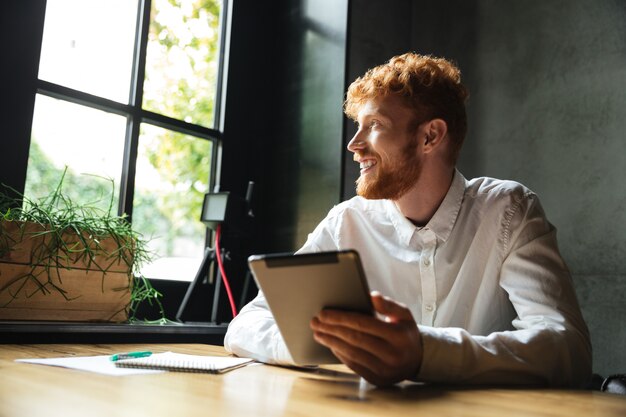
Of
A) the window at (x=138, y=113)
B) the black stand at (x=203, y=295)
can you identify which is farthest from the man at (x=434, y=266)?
the window at (x=138, y=113)

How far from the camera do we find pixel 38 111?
225cm

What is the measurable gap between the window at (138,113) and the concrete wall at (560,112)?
2.49 feet

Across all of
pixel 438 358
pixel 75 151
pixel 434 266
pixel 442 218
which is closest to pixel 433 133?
pixel 442 218

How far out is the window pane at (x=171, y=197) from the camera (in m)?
2.56

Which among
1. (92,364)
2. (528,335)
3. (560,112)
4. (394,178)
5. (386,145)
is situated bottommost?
(92,364)

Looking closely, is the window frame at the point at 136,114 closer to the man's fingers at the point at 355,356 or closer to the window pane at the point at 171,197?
the window pane at the point at 171,197

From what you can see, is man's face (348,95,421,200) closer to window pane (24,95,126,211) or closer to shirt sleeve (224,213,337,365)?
shirt sleeve (224,213,337,365)

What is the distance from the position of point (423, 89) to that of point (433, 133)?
0.14 metres

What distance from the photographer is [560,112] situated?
2568 mm

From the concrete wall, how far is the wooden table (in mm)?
1505

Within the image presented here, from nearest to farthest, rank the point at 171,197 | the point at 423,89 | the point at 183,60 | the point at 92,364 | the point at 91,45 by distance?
the point at 92,364, the point at 423,89, the point at 91,45, the point at 171,197, the point at 183,60

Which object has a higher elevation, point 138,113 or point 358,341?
point 138,113

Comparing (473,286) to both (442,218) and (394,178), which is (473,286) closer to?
(442,218)

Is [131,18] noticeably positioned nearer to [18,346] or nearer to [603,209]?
[18,346]
